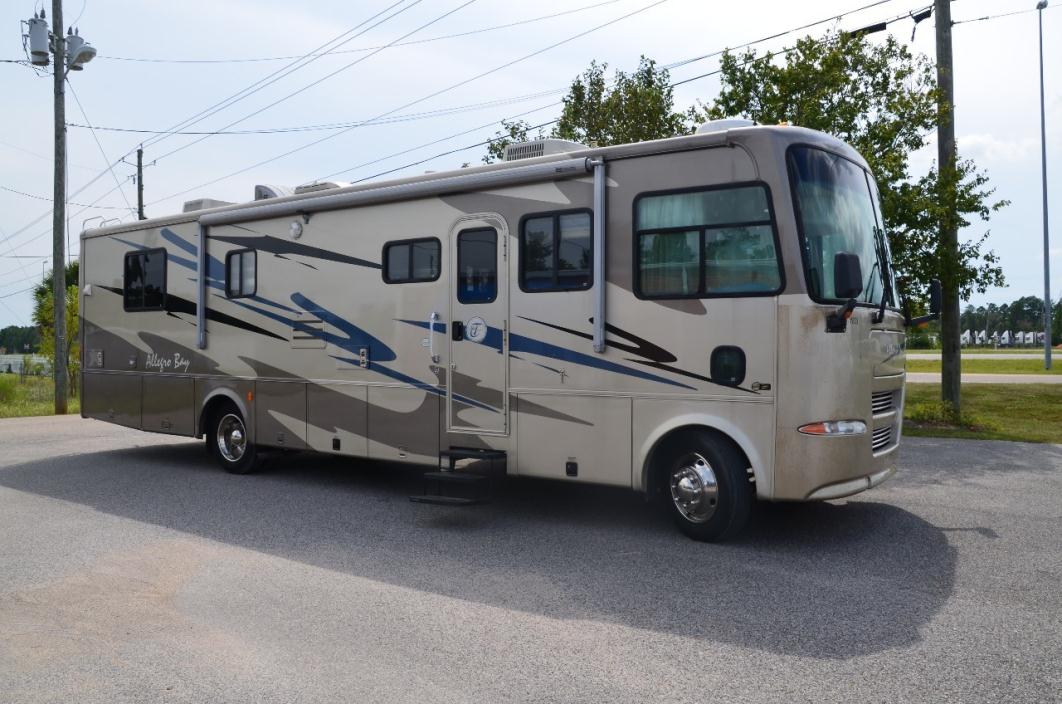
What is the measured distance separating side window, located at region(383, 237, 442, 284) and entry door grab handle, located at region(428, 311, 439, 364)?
1.19ft

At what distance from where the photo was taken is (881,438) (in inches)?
268

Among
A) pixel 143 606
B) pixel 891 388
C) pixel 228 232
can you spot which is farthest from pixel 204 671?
pixel 228 232

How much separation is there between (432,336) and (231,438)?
3513 millimetres

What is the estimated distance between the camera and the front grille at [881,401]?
6.62 metres

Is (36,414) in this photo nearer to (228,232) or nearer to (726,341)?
(228,232)

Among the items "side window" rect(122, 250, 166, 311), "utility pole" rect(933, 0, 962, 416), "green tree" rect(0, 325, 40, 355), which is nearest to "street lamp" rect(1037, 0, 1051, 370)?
"utility pole" rect(933, 0, 962, 416)

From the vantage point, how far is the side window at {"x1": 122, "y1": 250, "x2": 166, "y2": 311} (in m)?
10.9

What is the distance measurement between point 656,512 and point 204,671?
4.50 metres

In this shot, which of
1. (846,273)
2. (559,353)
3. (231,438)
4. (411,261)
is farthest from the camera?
(231,438)

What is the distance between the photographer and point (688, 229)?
6711 mm

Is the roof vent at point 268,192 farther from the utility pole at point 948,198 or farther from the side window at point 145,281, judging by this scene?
the utility pole at point 948,198

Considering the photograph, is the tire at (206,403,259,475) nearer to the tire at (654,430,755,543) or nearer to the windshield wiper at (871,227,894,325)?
the tire at (654,430,755,543)

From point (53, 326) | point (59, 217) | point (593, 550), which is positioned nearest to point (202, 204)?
point (593, 550)

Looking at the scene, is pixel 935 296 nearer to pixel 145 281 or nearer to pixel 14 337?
pixel 145 281
